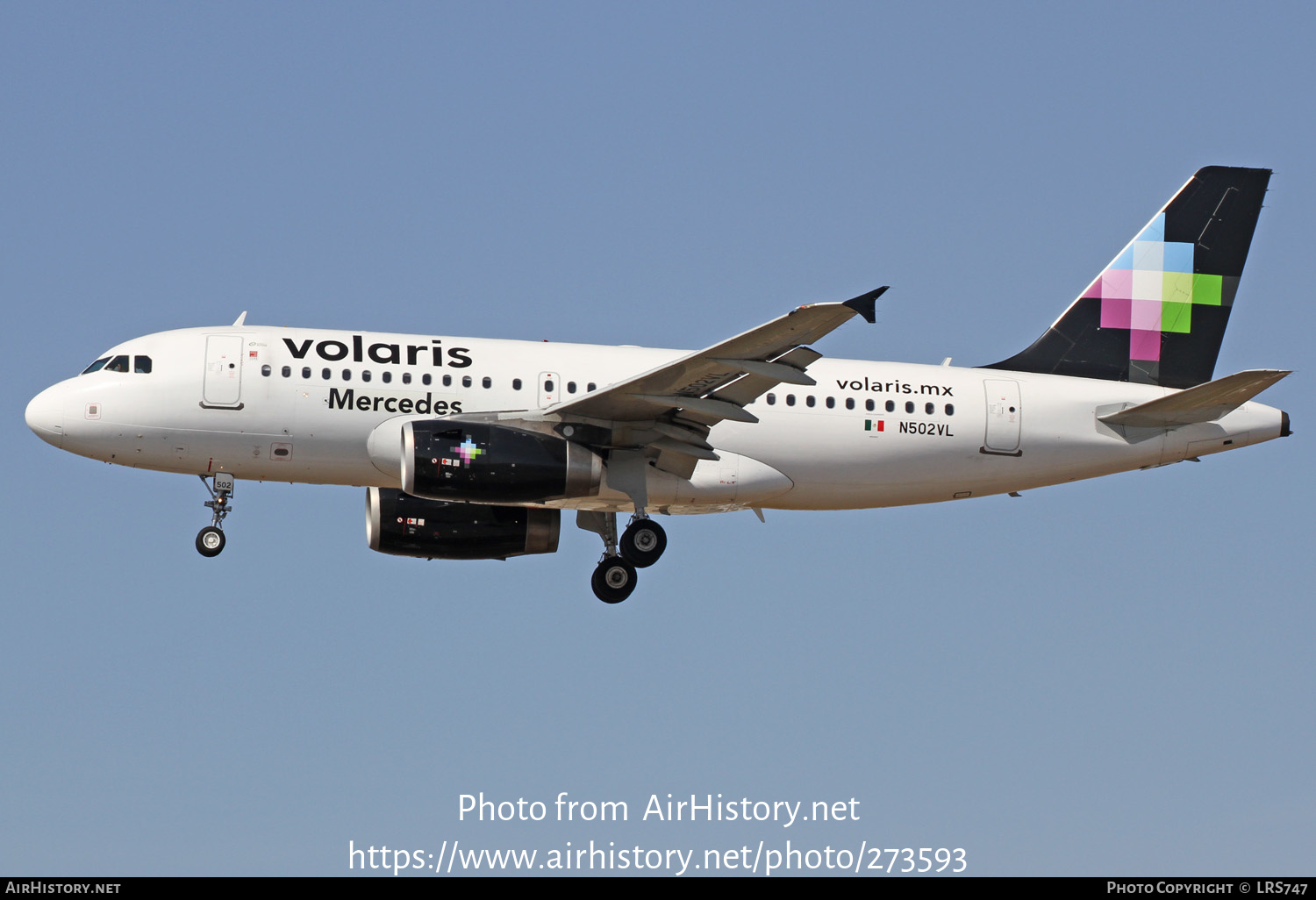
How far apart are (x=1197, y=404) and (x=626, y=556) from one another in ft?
38.5

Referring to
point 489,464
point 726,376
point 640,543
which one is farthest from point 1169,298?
point 489,464

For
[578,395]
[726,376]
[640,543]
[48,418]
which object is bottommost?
[640,543]

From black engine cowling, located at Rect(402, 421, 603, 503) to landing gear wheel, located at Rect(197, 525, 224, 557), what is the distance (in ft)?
15.1

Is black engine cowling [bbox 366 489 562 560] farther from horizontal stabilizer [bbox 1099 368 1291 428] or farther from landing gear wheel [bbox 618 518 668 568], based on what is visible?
horizontal stabilizer [bbox 1099 368 1291 428]

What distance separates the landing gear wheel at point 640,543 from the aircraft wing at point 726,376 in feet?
8.45

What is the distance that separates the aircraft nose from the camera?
32.0 m

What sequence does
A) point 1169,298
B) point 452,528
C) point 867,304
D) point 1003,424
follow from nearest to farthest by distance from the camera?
point 867,304 < point 1003,424 < point 452,528 < point 1169,298

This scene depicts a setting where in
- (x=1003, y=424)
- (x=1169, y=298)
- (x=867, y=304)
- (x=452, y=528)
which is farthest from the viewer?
(x=1169, y=298)

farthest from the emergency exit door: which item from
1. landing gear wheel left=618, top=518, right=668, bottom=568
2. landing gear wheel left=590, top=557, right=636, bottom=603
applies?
landing gear wheel left=590, top=557, right=636, bottom=603

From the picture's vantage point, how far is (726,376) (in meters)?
30.7

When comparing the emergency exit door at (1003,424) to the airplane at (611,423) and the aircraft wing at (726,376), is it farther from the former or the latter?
the aircraft wing at (726,376)

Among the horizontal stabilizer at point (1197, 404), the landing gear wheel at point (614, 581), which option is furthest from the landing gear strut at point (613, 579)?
the horizontal stabilizer at point (1197, 404)

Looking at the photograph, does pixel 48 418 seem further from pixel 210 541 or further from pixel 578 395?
pixel 578 395

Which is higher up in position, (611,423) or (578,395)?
(578,395)
